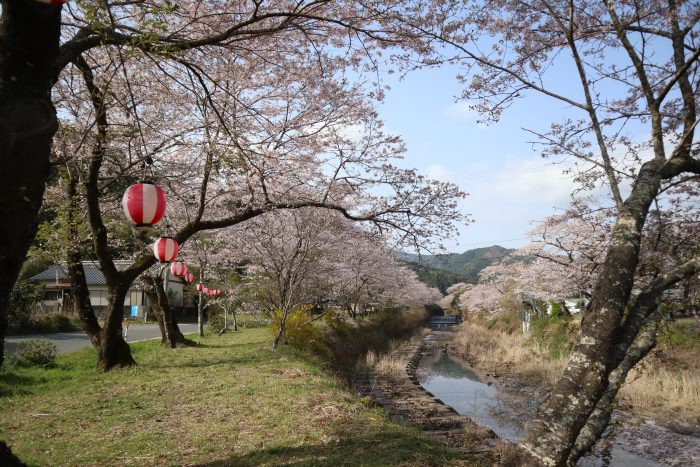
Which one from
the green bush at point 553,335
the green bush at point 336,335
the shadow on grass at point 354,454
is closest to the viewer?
the shadow on grass at point 354,454

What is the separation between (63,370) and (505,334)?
25793mm

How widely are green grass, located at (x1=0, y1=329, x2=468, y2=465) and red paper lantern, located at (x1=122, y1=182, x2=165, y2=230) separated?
2719 mm

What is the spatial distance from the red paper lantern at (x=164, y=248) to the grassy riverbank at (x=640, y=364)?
23.3 ft

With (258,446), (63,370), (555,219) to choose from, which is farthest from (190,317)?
(258,446)

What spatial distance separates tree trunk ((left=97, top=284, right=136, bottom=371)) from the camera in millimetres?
9266

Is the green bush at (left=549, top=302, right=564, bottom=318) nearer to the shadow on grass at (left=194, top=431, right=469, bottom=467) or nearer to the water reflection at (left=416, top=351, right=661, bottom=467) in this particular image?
the water reflection at (left=416, top=351, right=661, bottom=467)

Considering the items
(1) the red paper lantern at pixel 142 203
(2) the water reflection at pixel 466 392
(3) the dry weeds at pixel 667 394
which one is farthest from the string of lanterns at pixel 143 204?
(3) the dry weeds at pixel 667 394

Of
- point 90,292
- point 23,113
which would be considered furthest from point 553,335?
point 90,292

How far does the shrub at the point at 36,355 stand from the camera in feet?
31.8

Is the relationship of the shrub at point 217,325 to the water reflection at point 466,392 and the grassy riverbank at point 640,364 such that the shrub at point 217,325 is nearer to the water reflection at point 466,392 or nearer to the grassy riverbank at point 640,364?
the water reflection at point 466,392

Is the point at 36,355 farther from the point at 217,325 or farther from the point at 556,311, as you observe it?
the point at 556,311

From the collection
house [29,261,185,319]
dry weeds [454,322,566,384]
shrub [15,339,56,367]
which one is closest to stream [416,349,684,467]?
dry weeds [454,322,566,384]

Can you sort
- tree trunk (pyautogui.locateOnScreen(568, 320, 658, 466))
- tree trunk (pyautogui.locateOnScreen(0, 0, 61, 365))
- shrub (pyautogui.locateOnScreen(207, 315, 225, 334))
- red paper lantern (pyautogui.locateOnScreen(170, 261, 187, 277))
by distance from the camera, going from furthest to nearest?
shrub (pyautogui.locateOnScreen(207, 315, 225, 334)) < red paper lantern (pyautogui.locateOnScreen(170, 261, 187, 277)) < tree trunk (pyautogui.locateOnScreen(568, 320, 658, 466)) < tree trunk (pyautogui.locateOnScreen(0, 0, 61, 365))

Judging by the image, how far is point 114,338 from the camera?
9.55 meters
